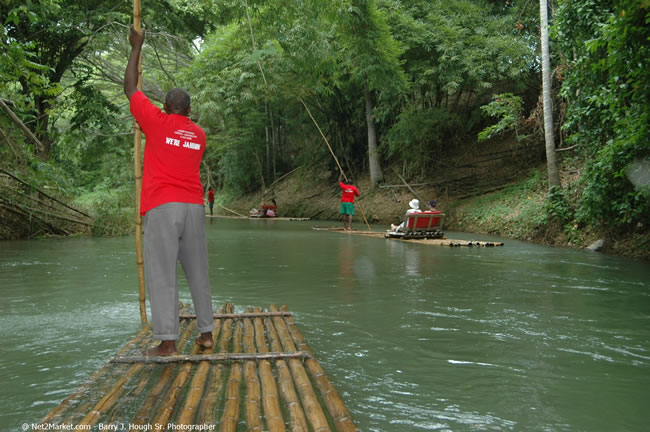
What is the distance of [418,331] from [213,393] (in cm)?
225

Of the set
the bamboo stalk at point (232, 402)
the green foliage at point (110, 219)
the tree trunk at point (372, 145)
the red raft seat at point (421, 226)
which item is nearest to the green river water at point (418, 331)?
the bamboo stalk at point (232, 402)

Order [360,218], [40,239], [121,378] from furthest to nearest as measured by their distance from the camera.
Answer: [360,218], [40,239], [121,378]

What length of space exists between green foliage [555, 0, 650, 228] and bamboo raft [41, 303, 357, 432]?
243 inches

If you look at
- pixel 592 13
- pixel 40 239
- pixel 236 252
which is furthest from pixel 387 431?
pixel 40 239

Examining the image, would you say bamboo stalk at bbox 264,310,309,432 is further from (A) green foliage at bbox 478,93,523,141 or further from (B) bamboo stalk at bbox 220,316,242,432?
(A) green foliage at bbox 478,93,523,141

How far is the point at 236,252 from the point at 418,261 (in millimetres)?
3716

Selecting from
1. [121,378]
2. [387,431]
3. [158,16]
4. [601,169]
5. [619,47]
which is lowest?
[387,431]

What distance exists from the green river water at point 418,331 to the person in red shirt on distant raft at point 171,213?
722 millimetres

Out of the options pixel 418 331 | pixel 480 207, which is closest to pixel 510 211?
pixel 480 207

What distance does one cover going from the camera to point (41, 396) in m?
3.11

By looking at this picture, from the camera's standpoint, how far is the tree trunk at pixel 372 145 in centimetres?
2209

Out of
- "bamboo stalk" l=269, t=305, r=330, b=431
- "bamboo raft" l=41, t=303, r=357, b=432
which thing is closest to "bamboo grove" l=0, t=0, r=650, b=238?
"bamboo stalk" l=269, t=305, r=330, b=431

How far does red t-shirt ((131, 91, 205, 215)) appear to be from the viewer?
3.53m

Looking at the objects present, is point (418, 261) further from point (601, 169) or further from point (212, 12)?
point (212, 12)
